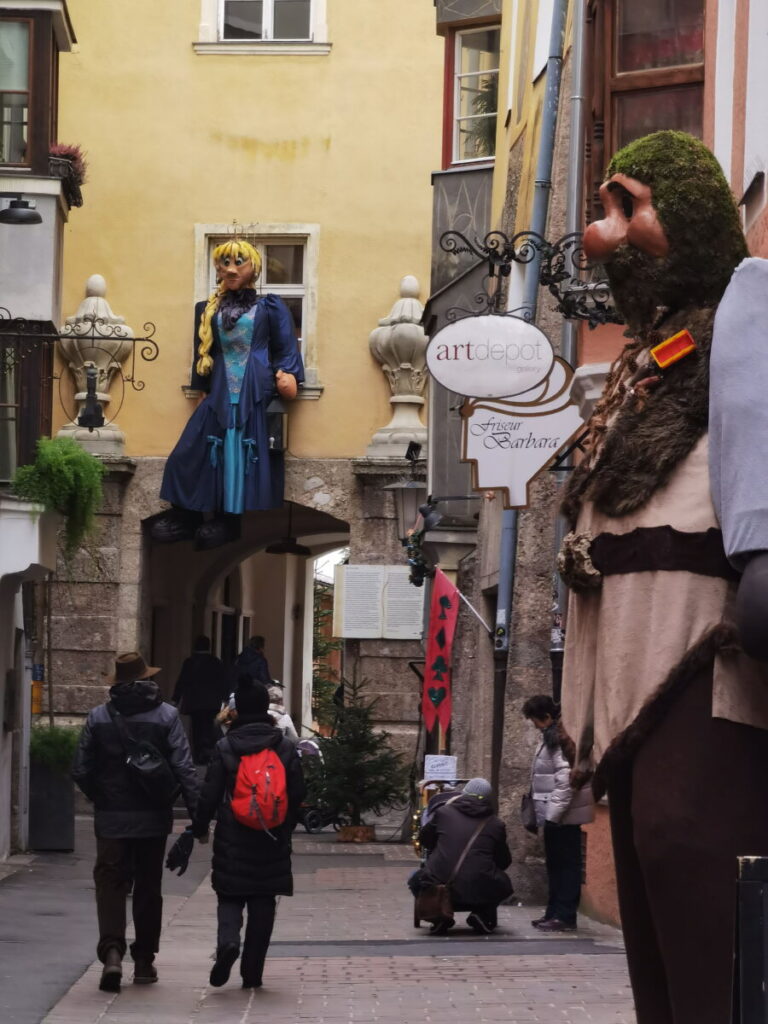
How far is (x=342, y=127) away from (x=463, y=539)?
7707mm

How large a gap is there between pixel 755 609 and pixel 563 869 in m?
10.7

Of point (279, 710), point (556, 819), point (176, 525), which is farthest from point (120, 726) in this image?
point (176, 525)

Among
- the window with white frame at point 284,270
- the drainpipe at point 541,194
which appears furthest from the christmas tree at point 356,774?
the window with white frame at point 284,270

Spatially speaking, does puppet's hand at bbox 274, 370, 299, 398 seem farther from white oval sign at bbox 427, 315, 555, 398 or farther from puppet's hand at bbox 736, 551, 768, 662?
puppet's hand at bbox 736, 551, 768, 662

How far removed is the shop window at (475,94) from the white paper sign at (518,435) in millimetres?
8982

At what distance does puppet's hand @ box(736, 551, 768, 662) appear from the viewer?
2.31 m

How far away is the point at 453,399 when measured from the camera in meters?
21.3

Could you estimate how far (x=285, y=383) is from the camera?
25.3 m

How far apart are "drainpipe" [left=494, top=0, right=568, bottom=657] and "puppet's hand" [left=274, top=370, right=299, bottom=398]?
945 cm

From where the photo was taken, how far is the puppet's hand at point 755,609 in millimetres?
2312

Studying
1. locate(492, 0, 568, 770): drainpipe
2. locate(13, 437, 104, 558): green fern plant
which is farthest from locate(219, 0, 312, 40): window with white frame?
locate(492, 0, 568, 770): drainpipe

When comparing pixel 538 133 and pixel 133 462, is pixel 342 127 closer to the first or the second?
pixel 133 462

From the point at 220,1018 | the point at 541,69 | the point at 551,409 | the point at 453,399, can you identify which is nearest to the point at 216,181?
the point at 453,399

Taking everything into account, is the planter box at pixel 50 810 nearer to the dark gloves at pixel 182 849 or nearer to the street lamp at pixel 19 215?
the street lamp at pixel 19 215
